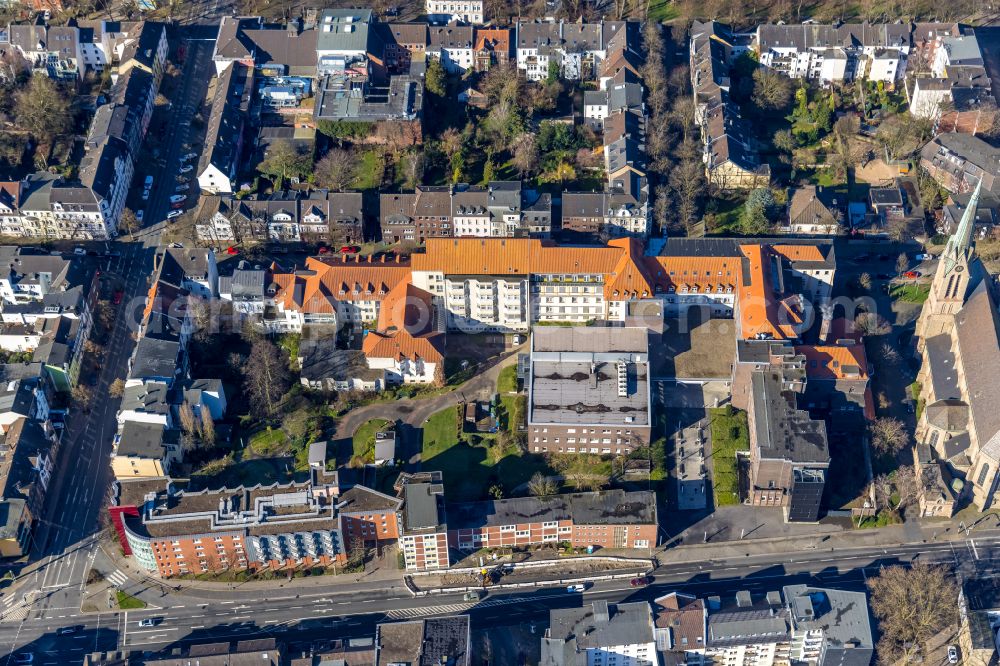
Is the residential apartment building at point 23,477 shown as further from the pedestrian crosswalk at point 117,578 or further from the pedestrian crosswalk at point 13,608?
the pedestrian crosswalk at point 117,578

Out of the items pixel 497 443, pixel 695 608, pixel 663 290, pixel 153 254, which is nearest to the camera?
pixel 695 608

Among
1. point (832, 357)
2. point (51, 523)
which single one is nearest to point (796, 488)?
point (832, 357)

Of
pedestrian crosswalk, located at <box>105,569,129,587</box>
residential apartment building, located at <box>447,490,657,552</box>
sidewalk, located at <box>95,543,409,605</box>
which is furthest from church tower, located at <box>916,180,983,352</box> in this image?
pedestrian crosswalk, located at <box>105,569,129,587</box>

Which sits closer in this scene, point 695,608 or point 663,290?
point 695,608

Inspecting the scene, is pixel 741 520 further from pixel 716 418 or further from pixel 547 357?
pixel 547 357

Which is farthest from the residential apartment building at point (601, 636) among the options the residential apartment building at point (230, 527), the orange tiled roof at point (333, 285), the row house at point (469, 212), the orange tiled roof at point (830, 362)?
the row house at point (469, 212)

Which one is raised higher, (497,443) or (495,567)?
(497,443)

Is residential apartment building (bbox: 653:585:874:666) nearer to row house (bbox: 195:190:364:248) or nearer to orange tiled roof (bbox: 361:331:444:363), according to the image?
orange tiled roof (bbox: 361:331:444:363)

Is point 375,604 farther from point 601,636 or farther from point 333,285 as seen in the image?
point 333,285
